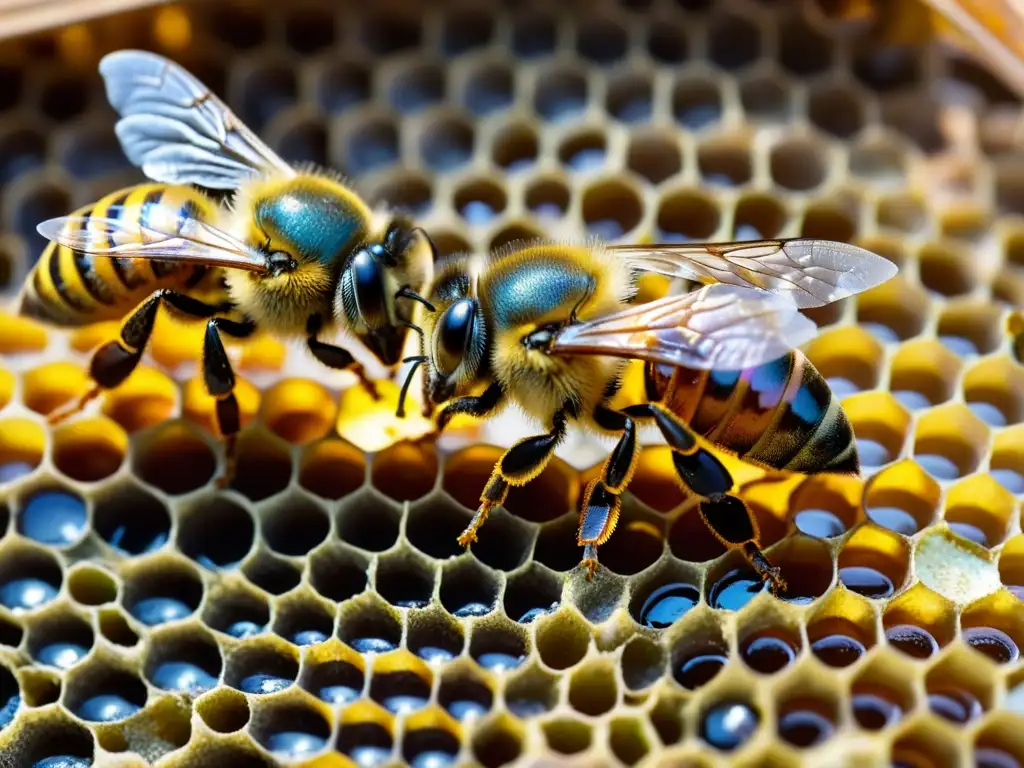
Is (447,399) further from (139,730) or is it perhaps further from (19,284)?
(19,284)

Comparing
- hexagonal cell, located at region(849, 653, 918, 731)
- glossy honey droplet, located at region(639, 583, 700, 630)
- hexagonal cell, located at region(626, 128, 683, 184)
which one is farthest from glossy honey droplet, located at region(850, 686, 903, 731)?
hexagonal cell, located at region(626, 128, 683, 184)

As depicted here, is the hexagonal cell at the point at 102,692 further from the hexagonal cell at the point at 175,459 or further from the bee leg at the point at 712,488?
the bee leg at the point at 712,488

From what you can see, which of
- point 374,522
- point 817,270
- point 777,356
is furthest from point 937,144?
point 374,522

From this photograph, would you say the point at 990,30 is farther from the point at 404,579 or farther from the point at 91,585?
the point at 91,585

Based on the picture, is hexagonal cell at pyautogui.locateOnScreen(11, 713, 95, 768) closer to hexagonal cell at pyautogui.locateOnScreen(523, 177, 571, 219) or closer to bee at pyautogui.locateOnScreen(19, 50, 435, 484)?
bee at pyautogui.locateOnScreen(19, 50, 435, 484)

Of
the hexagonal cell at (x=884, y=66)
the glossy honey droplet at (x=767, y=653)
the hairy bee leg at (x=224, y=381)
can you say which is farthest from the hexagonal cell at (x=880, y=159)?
the hairy bee leg at (x=224, y=381)

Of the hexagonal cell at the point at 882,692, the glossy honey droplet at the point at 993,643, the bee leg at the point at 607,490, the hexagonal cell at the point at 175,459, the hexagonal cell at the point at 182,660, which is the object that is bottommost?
the hexagonal cell at the point at 182,660

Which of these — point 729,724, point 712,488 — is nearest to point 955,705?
point 729,724
